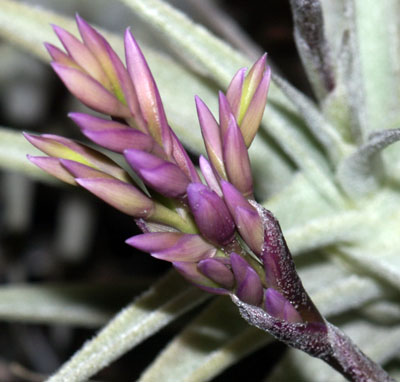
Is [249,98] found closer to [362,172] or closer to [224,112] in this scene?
[224,112]

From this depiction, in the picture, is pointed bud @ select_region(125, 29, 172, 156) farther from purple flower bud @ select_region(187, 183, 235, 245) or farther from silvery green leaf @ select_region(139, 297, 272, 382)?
silvery green leaf @ select_region(139, 297, 272, 382)

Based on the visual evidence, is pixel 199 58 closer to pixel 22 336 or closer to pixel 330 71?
pixel 330 71

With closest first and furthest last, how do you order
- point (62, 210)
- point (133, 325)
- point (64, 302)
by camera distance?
1. point (133, 325)
2. point (64, 302)
3. point (62, 210)

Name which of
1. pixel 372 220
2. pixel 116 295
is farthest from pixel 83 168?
pixel 116 295

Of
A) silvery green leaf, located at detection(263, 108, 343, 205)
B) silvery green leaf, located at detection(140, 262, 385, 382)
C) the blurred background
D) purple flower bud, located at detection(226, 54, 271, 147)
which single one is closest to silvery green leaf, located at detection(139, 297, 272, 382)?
silvery green leaf, located at detection(140, 262, 385, 382)

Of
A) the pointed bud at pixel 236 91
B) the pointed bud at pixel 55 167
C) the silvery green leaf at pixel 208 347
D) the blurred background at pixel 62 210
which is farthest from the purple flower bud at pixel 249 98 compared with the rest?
the blurred background at pixel 62 210

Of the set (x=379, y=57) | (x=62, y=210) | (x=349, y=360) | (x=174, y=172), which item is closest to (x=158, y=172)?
(x=174, y=172)

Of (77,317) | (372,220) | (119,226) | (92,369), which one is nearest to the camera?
(92,369)
